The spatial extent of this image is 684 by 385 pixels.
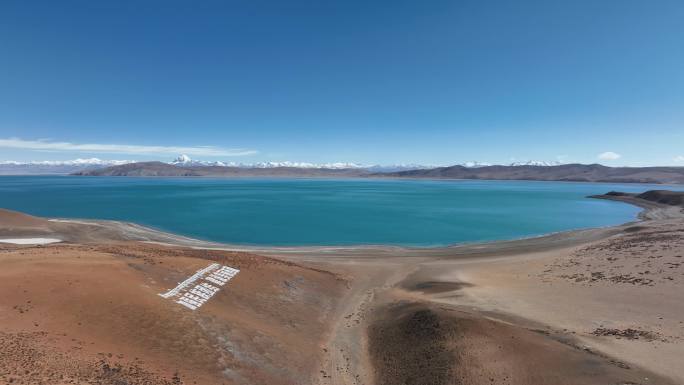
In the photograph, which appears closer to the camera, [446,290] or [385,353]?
[385,353]

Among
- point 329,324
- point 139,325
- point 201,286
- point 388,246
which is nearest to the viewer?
point 139,325

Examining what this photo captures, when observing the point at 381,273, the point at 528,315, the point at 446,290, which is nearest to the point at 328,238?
the point at 381,273

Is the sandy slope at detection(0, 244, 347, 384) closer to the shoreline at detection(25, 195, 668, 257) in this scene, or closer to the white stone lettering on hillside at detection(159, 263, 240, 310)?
A: the white stone lettering on hillside at detection(159, 263, 240, 310)

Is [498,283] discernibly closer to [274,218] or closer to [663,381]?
[663,381]

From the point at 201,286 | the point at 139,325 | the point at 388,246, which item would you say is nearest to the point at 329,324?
the point at 201,286

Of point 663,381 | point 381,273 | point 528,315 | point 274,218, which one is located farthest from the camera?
point 274,218

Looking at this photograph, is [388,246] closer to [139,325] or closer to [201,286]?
[201,286]

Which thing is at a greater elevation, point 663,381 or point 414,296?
point 663,381

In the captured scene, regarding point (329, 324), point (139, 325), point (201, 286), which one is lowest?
point (329, 324)

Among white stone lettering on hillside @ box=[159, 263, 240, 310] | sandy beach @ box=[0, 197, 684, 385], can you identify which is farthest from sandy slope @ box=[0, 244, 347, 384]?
white stone lettering on hillside @ box=[159, 263, 240, 310]
